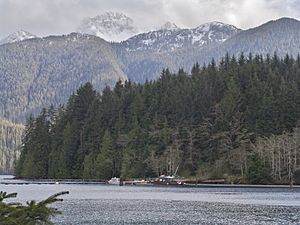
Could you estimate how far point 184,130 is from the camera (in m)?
147

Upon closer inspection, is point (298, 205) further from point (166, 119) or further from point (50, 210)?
point (166, 119)

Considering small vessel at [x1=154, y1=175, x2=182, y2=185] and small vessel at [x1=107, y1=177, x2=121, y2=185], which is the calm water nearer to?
small vessel at [x1=154, y1=175, x2=182, y2=185]

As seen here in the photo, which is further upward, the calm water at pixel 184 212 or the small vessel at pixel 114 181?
the small vessel at pixel 114 181

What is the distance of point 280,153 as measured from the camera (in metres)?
116

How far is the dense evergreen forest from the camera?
127875mm

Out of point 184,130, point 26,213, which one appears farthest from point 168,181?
point 26,213

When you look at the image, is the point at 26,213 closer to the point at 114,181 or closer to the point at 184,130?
the point at 114,181

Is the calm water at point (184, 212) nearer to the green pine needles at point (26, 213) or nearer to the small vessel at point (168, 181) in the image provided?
the green pine needles at point (26, 213)

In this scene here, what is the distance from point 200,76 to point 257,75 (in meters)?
Result: 16.8

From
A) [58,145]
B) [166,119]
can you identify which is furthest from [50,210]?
[58,145]

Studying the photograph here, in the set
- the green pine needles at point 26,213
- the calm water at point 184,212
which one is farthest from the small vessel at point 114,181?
the green pine needles at point 26,213

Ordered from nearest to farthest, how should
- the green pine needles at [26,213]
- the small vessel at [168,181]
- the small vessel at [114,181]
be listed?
the green pine needles at [26,213], the small vessel at [168,181], the small vessel at [114,181]

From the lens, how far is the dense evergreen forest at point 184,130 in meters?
128

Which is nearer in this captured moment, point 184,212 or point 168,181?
point 184,212
